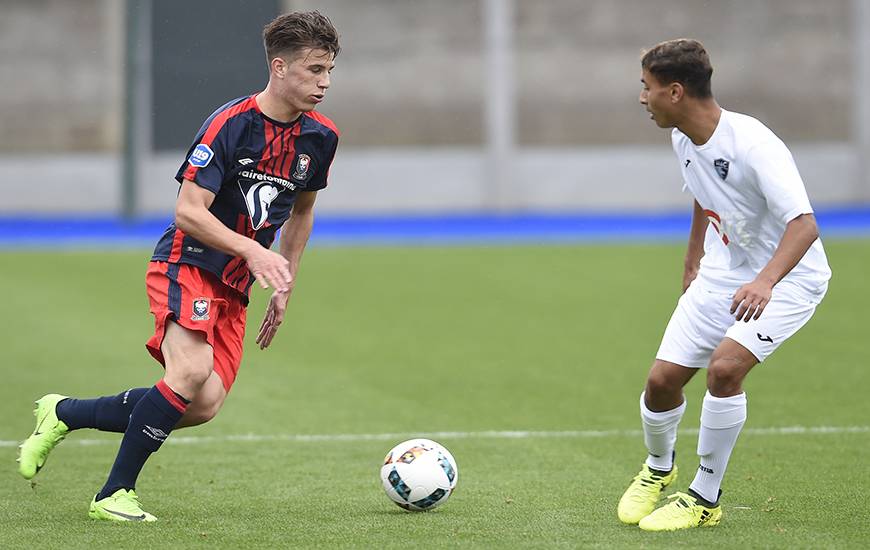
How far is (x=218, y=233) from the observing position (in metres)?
4.93

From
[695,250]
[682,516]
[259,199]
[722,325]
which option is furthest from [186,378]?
[695,250]

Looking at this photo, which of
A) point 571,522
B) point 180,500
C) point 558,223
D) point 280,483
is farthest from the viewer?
point 558,223

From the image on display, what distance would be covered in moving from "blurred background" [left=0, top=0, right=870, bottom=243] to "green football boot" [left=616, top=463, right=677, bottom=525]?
22.6 meters

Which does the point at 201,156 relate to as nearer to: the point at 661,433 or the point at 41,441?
the point at 41,441

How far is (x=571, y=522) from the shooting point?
5137 mm

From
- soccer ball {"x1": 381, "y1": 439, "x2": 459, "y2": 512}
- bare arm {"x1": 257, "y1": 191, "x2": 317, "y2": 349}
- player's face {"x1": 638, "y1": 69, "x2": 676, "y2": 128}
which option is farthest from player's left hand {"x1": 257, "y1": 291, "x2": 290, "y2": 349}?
player's face {"x1": 638, "y1": 69, "x2": 676, "y2": 128}

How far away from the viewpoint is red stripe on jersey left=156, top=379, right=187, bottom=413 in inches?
203

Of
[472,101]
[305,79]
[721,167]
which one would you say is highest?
[305,79]

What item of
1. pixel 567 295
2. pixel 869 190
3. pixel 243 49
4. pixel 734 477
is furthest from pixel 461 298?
pixel 869 190

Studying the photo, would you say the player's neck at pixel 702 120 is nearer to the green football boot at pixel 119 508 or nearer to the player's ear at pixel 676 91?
the player's ear at pixel 676 91

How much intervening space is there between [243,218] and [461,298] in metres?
8.84

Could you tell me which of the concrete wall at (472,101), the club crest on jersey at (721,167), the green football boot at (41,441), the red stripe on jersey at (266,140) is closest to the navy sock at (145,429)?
the green football boot at (41,441)

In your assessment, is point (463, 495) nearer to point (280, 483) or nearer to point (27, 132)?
point (280, 483)

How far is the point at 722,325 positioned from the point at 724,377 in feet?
0.96
